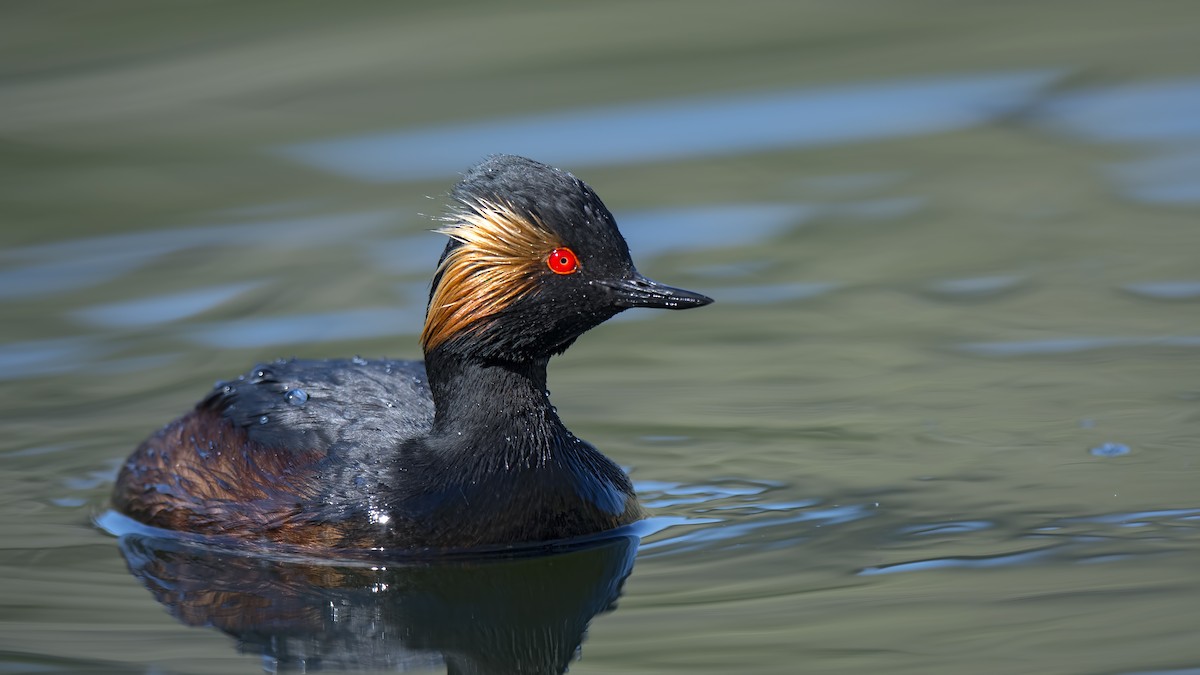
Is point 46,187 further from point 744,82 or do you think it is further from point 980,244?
point 980,244

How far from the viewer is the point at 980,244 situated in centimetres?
1307

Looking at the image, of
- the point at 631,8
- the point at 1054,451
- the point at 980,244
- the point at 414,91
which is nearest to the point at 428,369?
the point at 1054,451

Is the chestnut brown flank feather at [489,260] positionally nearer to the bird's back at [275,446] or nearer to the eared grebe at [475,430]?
the eared grebe at [475,430]

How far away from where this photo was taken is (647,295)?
8.62m

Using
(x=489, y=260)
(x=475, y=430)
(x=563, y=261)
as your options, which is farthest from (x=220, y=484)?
(x=563, y=261)

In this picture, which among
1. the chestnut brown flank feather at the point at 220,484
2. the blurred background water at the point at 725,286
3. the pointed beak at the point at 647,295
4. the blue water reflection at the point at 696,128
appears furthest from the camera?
the blue water reflection at the point at 696,128

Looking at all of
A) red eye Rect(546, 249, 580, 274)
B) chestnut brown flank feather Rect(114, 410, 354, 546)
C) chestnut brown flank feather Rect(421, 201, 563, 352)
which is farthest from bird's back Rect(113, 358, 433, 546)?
red eye Rect(546, 249, 580, 274)

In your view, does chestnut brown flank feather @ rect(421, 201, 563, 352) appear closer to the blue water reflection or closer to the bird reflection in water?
the bird reflection in water

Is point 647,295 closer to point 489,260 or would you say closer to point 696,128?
point 489,260

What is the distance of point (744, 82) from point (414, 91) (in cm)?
280

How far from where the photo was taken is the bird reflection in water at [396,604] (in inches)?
301

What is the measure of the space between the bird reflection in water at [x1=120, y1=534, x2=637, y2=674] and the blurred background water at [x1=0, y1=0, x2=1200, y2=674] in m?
0.06

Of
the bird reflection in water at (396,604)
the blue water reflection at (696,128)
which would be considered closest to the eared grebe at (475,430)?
the bird reflection in water at (396,604)

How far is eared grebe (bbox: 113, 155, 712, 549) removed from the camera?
8.63 m
